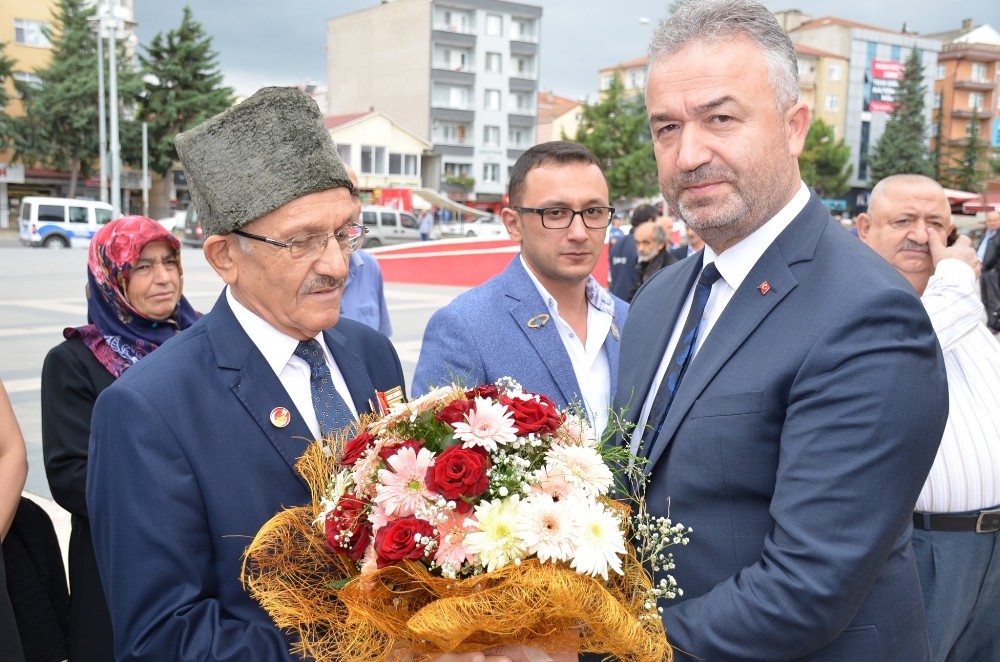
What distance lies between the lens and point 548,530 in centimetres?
149

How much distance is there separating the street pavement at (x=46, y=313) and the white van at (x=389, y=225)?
8.66m

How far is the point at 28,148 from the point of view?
137ft

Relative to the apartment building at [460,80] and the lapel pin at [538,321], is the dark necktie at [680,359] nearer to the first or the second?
the lapel pin at [538,321]

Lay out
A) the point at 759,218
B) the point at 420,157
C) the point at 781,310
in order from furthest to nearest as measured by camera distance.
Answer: the point at 420,157, the point at 759,218, the point at 781,310

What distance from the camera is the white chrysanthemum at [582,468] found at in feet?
5.22

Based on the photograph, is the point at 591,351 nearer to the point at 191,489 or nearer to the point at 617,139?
the point at 191,489

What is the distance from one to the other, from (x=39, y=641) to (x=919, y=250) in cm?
354

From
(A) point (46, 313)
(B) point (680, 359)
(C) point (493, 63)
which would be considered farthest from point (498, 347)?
(C) point (493, 63)

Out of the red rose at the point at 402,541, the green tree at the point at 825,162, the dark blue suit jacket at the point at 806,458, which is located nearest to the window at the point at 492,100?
the green tree at the point at 825,162

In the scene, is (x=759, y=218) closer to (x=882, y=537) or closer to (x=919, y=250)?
(x=882, y=537)

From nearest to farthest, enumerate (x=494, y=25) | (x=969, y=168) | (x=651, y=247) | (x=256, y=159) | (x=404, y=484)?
(x=404, y=484), (x=256, y=159), (x=651, y=247), (x=969, y=168), (x=494, y=25)

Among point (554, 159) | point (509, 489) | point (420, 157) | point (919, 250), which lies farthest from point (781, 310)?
point (420, 157)

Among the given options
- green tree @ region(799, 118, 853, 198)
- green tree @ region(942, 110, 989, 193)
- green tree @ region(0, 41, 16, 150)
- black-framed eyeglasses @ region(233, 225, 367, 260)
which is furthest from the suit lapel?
green tree @ region(942, 110, 989, 193)

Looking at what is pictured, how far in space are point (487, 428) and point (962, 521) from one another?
1.97 meters
